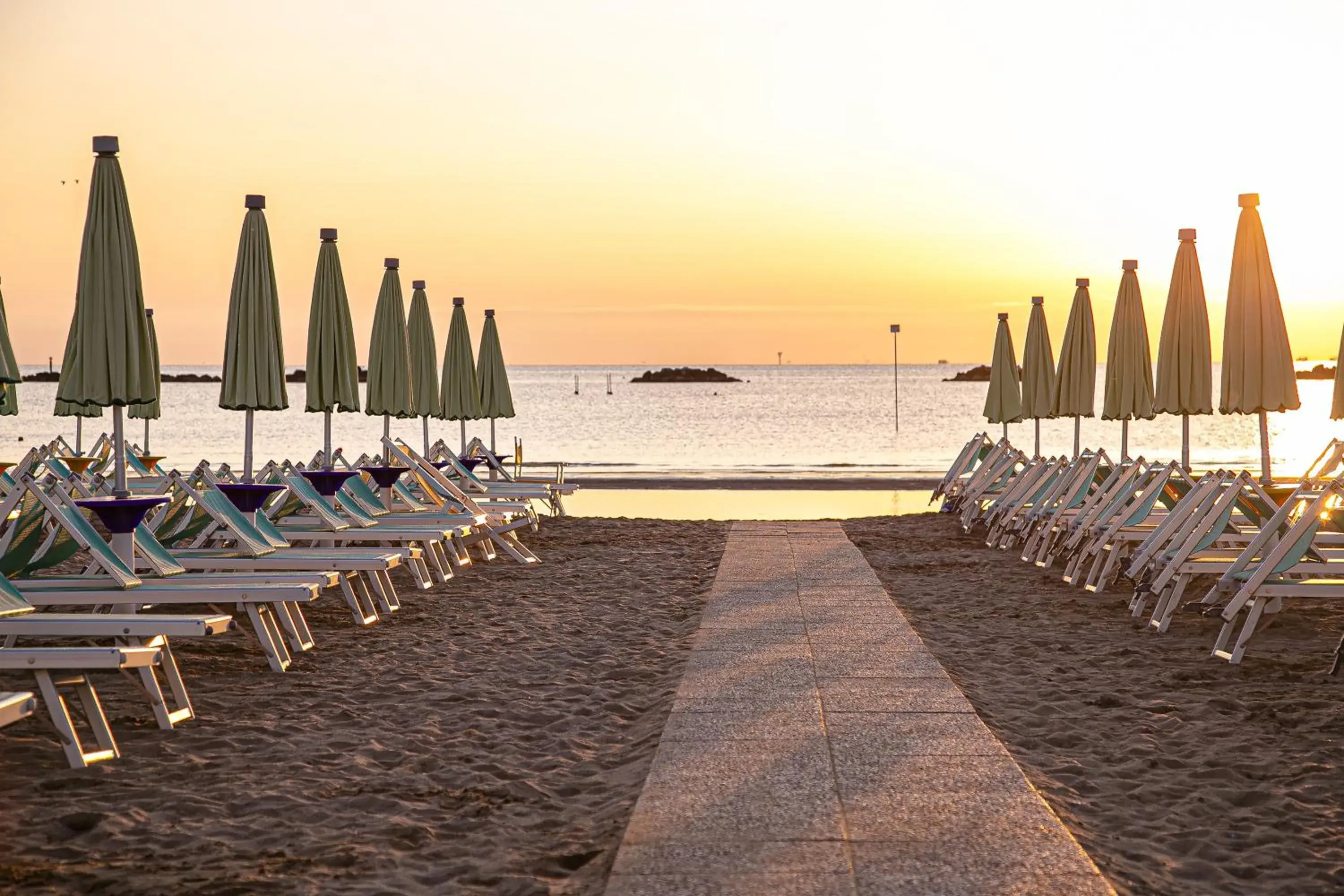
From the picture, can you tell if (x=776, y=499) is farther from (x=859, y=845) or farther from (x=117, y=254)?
(x=859, y=845)

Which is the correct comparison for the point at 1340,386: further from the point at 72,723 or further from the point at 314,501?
the point at 72,723

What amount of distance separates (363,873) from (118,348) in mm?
4138

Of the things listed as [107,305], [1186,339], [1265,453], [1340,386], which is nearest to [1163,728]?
[1340,386]

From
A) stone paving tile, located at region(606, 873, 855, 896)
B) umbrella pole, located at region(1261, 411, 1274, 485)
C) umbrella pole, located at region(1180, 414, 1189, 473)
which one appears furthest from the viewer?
umbrella pole, located at region(1180, 414, 1189, 473)

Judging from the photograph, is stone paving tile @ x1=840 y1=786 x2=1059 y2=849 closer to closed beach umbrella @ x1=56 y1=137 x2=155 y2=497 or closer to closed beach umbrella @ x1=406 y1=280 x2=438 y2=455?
closed beach umbrella @ x1=56 y1=137 x2=155 y2=497

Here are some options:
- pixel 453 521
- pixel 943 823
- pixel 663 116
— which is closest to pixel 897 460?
pixel 663 116

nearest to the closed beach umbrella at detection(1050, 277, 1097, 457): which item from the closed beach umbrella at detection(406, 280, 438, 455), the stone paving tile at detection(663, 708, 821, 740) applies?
the closed beach umbrella at detection(406, 280, 438, 455)

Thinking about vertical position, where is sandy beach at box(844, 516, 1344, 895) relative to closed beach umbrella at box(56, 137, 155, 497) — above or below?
below

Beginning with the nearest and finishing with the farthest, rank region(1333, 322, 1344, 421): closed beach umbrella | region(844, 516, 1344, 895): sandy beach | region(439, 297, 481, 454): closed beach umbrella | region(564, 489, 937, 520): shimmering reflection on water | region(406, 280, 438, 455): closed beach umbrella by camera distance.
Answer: region(844, 516, 1344, 895): sandy beach
region(1333, 322, 1344, 421): closed beach umbrella
region(406, 280, 438, 455): closed beach umbrella
region(439, 297, 481, 454): closed beach umbrella
region(564, 489, 937, 520): shimmering reflection on water

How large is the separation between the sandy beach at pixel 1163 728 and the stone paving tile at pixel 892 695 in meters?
0.15

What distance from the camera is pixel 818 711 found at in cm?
482

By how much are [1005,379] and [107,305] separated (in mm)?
11392

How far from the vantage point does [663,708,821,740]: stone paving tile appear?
446 centimetres

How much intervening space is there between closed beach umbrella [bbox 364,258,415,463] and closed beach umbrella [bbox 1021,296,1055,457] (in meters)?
6.89
